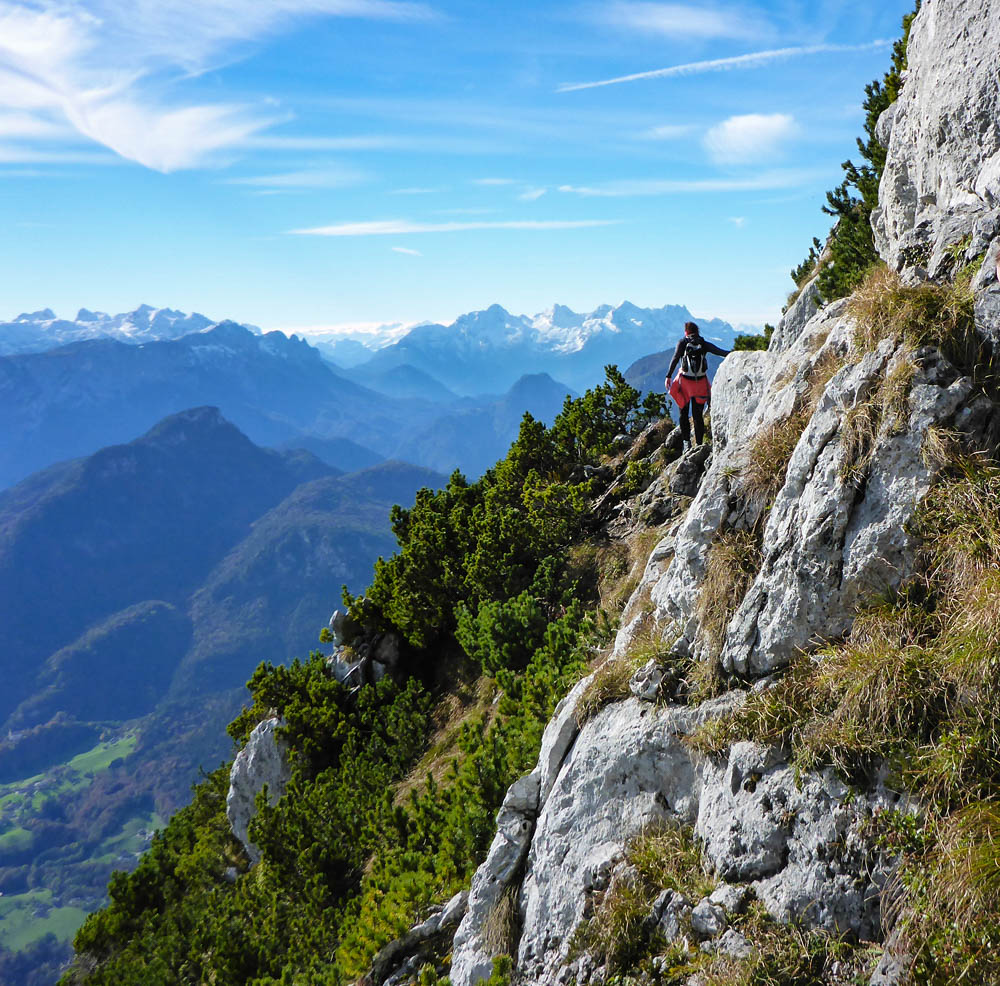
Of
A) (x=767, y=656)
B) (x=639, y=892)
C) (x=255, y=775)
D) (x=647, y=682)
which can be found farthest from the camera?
(x=255, y=775)

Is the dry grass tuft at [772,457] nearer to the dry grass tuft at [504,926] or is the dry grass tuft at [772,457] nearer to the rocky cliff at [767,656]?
the rocky cliff at [767,656]

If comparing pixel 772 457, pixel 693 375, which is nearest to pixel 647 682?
pixel 772 457

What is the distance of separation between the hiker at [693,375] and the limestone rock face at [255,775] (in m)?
12.2

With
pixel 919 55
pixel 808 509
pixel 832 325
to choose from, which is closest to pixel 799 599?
pixel 808 509

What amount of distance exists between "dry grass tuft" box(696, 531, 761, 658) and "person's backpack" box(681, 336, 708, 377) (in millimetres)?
6767

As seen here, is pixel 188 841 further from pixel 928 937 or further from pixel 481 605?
pixel 928 937

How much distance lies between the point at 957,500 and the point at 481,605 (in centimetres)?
978

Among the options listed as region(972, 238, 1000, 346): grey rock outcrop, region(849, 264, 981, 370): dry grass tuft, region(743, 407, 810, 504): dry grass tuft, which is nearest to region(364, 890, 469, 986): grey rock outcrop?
region(743, 407, 810, 504): dry grass tuft

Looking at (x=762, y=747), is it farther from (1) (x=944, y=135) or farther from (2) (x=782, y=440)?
(1) (x=944, y=135)

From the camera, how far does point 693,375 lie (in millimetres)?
13039

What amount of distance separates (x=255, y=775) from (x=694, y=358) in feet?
46.2

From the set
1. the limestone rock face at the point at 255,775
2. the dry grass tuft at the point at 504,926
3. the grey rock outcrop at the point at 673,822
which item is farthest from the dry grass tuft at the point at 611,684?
the limestone rock face at the point at 255,775

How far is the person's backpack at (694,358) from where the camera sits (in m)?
12.9

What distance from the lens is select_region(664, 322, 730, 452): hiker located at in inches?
505
